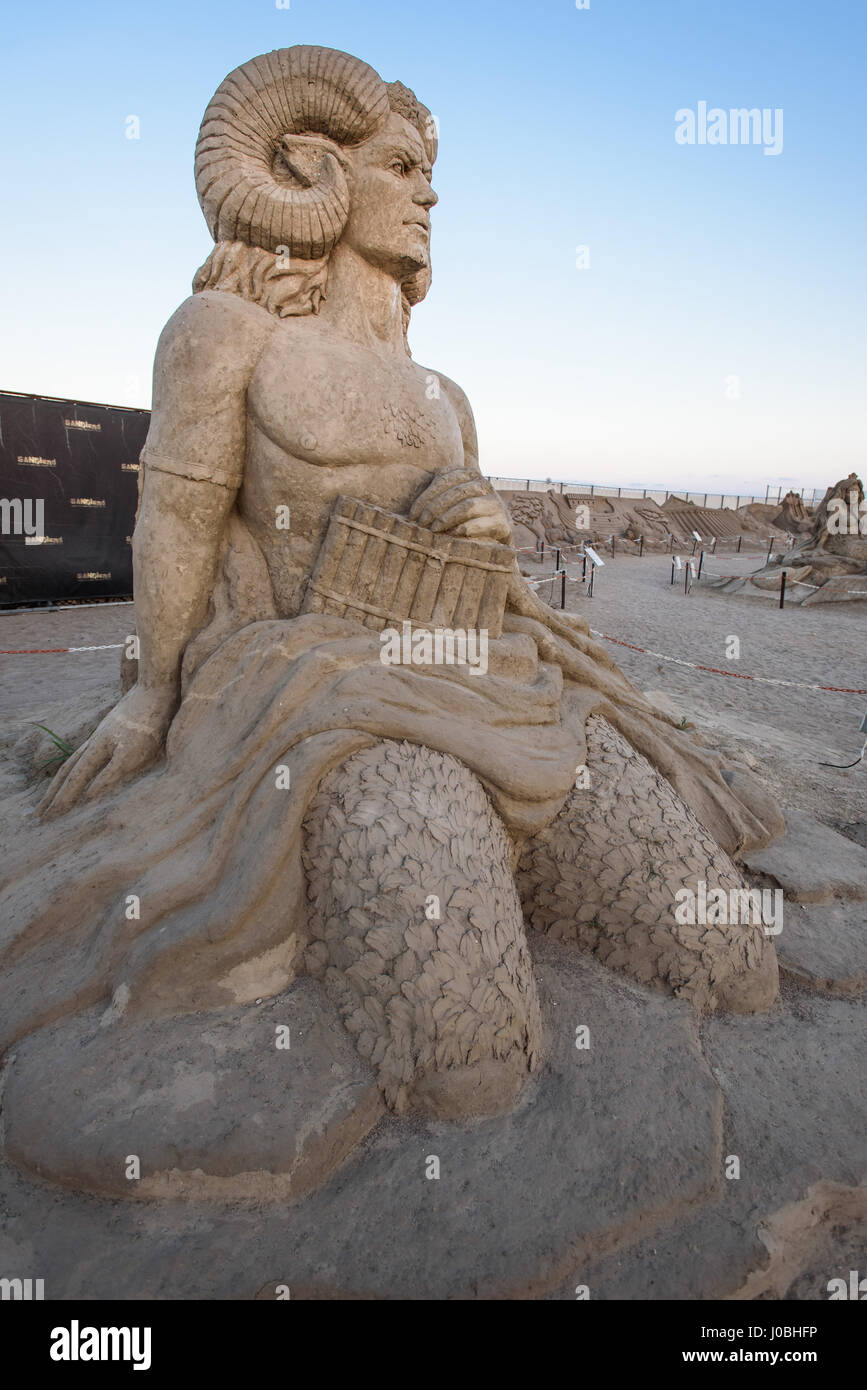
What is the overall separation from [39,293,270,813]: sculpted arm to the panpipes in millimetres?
327

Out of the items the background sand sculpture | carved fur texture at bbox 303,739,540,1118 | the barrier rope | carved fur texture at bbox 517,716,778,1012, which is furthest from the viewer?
the background sand sculpture

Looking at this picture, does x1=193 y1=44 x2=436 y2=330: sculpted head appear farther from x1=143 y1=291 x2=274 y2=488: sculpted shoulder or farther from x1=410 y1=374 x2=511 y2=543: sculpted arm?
x1=410 y1=374 x2=511 y2=543: sculpted arm

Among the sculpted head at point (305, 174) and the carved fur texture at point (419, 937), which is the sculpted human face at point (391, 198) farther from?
the carved fur texture at point (419, 937)

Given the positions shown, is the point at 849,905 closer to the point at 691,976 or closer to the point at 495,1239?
the point at 691,976

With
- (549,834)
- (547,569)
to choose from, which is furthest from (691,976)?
(547,569)

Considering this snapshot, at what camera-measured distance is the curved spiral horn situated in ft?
6.67

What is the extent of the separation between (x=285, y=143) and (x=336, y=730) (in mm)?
1583

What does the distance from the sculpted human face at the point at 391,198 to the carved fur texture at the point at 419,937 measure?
1.48 meters

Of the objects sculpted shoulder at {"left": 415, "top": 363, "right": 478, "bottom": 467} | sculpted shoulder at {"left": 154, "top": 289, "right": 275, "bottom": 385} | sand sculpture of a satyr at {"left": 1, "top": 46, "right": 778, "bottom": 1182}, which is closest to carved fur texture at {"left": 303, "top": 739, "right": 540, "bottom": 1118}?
sand sculpture of a satyr at {"left": 1, "top": 46, "right": 778, "bottom": 1182}

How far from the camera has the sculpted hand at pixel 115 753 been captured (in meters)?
2.12

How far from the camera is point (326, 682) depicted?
1.94m

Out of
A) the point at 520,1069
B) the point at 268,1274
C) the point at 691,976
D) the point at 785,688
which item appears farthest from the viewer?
the point at 785,688

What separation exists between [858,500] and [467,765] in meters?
14.9

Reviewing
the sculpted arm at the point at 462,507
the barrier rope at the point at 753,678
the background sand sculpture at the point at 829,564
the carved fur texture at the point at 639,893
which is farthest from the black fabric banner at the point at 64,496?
the background sand sculpture at the point at 829,564
